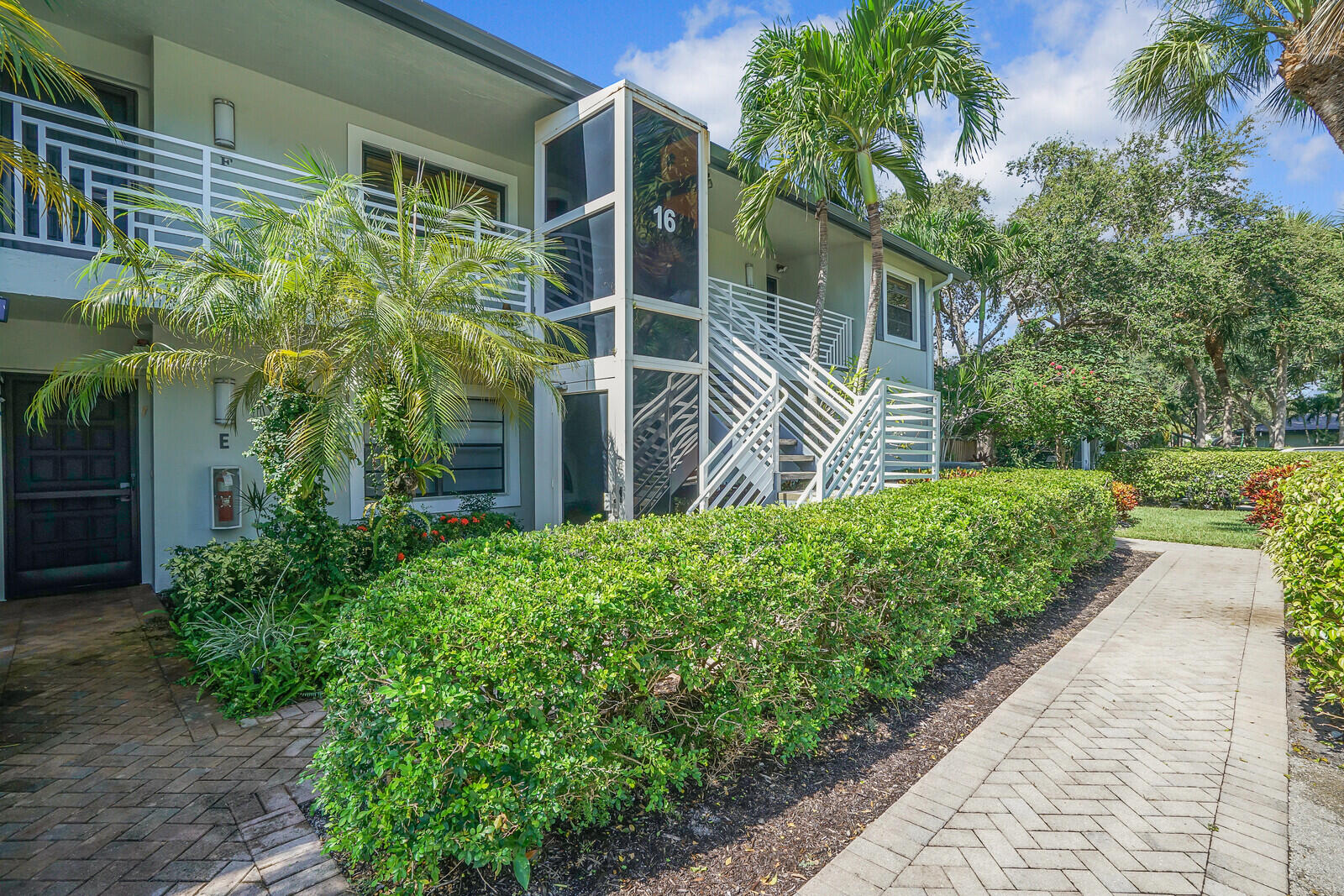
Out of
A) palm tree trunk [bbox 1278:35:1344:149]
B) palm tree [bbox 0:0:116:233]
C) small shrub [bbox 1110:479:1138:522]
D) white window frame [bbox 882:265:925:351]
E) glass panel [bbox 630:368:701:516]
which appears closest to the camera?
palm tree [bbox 0:0:116:233]

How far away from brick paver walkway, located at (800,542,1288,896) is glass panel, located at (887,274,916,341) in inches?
426

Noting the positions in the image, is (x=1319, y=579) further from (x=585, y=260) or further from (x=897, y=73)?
(x=897, y=73)

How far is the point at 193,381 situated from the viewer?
269 inches

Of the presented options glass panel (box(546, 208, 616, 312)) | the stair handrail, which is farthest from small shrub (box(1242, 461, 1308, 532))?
glass panel (box(546, 208, 616, 312))

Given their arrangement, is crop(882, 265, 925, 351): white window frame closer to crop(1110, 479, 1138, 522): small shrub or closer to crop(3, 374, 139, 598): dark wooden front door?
crop(1110, 479, 1138, 522): small shrub

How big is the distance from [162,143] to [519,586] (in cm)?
734

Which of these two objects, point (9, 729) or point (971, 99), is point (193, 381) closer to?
point (9, 729)

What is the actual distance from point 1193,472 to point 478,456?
1692 centimetres

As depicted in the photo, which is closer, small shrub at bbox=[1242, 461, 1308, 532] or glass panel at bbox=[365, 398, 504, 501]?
small shrub at bbox=[1242, 461, 1308, 532]

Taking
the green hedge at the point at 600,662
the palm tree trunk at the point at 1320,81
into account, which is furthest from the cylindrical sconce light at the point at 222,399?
the palm tree trunk at the point at 1320,81

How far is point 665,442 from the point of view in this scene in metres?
8.05

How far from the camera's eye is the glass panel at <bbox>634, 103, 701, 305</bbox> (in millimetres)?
7766

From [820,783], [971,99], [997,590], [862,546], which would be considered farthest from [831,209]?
[820,783]

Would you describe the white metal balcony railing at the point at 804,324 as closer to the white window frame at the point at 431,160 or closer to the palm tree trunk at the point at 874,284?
the palm tree trunk at the point at 874,284
